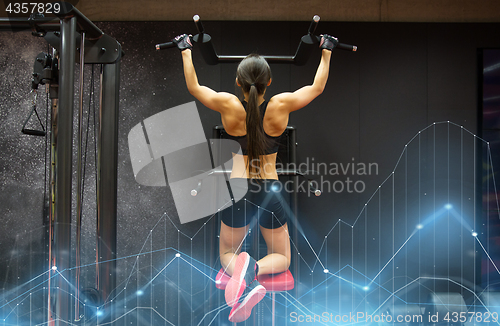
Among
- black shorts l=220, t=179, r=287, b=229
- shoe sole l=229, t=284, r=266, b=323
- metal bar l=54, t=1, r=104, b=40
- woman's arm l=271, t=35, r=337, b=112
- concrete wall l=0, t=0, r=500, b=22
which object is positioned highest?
concrete wall l=0, t=0, r=500, b=22

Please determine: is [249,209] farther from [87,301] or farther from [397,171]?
[397,171]

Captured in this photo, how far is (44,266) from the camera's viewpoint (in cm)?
259

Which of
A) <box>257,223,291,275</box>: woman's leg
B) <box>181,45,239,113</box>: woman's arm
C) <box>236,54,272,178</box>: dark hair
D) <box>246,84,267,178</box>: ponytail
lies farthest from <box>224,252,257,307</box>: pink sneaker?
<box>181,45,239,113</box>: woman's arm

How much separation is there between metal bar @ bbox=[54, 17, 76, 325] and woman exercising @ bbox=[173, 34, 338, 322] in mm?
554

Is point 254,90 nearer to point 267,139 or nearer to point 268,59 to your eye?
point 267,139

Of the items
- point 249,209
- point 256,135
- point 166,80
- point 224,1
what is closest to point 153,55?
point 166,80

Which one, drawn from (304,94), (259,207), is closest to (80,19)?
(304,94)

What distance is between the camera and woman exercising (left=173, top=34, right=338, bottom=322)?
1709 millimetres

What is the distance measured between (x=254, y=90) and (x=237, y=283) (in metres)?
1.01

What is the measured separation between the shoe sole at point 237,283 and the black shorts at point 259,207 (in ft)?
0.78

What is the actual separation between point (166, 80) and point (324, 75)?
1365 mm
